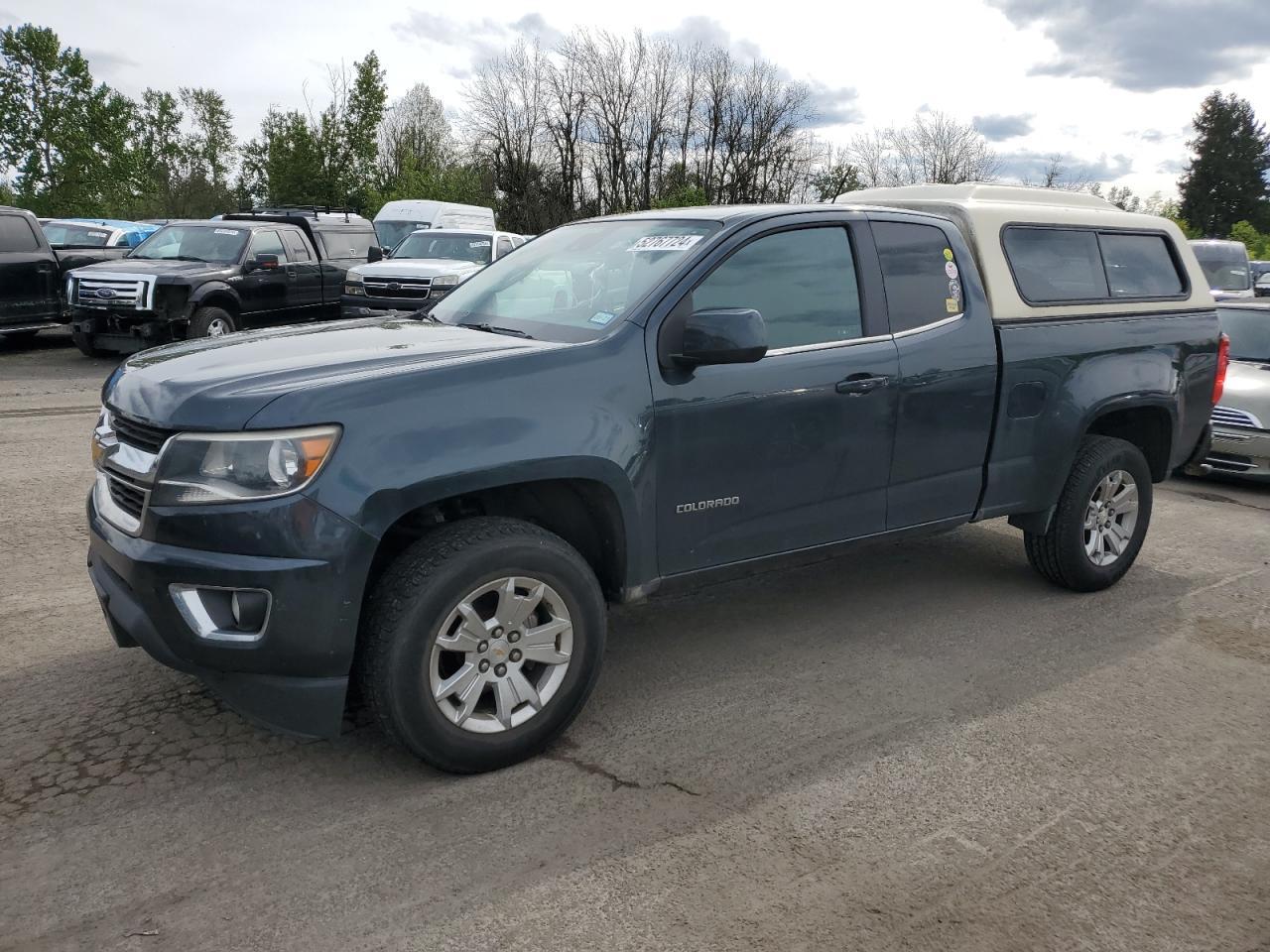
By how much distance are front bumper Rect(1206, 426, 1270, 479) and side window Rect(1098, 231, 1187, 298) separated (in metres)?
3.18

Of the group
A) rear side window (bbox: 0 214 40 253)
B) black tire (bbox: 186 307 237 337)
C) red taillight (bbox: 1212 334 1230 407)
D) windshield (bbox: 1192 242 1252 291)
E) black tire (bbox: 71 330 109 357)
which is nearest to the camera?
red taillight (bbox: 1212 334 1230 407)

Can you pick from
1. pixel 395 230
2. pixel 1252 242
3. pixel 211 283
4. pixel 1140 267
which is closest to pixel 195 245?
pixel 211 283

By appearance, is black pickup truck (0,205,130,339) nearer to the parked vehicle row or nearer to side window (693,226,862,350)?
the parked vehicle row

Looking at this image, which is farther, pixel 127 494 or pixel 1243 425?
pixel 1243 425

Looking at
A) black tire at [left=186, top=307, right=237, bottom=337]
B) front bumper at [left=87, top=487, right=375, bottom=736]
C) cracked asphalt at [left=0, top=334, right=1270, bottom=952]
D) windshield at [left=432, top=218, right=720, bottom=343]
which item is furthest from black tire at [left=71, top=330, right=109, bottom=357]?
front bumper at [left=87, top=487, right=375, bottom=736]

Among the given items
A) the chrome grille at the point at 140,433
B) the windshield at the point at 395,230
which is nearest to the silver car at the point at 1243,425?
the chrome grille at the point at 140,433

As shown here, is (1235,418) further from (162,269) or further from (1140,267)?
(162,269)

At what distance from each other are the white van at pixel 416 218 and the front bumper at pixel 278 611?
841 inches

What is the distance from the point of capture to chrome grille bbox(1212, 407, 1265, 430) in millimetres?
8508

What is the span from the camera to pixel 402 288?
14.9 metres

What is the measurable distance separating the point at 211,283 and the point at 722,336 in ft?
37.3

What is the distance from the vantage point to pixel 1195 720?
4.07m

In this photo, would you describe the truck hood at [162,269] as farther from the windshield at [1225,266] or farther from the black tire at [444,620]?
the windshield at [1225,266]

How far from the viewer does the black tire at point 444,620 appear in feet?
10.5
